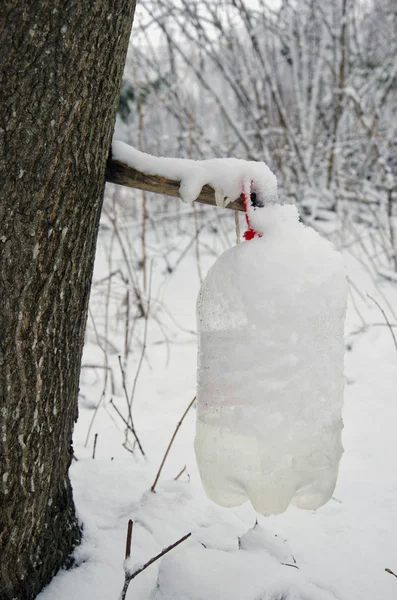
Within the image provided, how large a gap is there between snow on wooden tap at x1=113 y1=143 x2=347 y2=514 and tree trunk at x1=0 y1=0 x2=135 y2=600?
0.15 meters

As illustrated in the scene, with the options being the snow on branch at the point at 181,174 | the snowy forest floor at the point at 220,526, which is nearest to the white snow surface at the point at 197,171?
the snow on branch at the point at 181,174

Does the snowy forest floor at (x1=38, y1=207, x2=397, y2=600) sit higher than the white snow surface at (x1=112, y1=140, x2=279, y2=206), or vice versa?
the white snow surface at (x1=112, y1=140, x2=279, y2=206)

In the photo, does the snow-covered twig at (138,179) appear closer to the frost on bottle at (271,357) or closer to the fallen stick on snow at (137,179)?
the fallen stick on snow at (137,179)

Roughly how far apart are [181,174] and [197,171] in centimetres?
3

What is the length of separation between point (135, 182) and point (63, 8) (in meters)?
0.32

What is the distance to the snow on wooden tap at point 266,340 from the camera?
0.95 meters

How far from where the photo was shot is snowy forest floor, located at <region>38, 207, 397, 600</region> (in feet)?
3.41

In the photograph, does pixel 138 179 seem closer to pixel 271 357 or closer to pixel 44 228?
pixel 44 228

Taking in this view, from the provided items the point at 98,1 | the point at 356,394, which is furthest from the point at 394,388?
the point at 98,1

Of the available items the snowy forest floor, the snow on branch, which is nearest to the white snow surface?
the snow on branch

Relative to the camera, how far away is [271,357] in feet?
3.14

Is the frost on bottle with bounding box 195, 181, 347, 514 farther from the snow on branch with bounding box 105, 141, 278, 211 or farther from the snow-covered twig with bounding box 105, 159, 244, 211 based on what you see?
the snow-covered twig with bounding box 105, 159, 244, 211

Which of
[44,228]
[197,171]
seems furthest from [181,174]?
[44,228]

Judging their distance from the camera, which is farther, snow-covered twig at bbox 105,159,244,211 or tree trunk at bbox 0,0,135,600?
snow-covered twig at bbox 105,159,244,211
